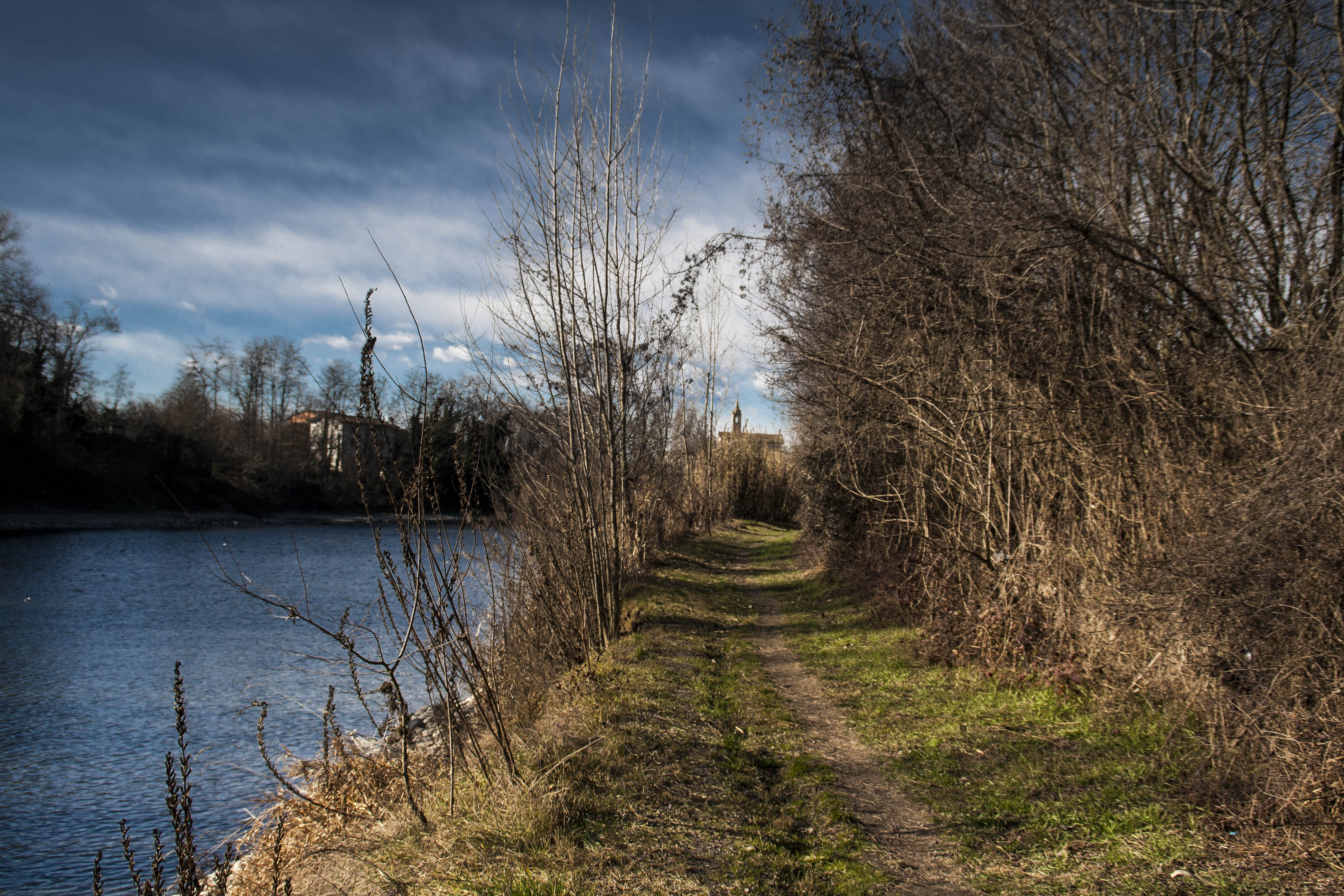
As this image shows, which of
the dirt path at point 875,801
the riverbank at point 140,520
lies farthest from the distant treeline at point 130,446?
the dirt path at point 875,801

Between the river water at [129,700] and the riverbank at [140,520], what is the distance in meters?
11.9

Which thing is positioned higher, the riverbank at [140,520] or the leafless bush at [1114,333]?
the leafless bush at [1114,333]

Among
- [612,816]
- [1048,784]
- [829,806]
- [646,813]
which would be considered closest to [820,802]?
[829,806]

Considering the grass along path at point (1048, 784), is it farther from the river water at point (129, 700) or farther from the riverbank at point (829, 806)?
the river water at point (129, 700)

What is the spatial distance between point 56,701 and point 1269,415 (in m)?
15.1

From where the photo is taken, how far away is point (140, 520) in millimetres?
39094

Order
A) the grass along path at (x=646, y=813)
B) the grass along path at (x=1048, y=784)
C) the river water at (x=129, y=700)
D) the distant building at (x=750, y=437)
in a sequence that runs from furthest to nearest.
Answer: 1. the distant building at (x=750, y=437)
2. the river water at (x=129, y=700)
3. the grass along path at (x=646, y=813)
4. the grass along path at (x=1048, y=784)

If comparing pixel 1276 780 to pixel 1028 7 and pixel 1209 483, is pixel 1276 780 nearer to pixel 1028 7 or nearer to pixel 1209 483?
pixel 1209 483

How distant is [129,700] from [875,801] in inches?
463

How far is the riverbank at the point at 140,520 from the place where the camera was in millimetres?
35062

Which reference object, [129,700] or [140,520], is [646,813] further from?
[140,520]

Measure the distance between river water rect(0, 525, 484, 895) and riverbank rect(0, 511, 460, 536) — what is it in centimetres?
1187

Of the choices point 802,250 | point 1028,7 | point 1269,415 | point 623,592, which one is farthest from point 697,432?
point 1269,415

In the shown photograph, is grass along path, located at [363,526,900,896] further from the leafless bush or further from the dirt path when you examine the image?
the leafless bush
